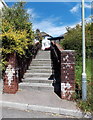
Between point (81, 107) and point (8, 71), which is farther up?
point (8, 71)

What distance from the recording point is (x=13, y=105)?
4.66 m

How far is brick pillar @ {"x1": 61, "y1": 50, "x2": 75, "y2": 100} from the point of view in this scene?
504 cm

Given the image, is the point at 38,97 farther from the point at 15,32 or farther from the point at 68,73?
the point at 15,32

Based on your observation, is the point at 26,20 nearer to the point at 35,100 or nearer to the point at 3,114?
the point at 35,100

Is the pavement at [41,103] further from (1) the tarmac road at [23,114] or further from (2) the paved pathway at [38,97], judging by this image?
(1) the tarmac road at [23,114]

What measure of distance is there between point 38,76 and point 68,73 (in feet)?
7.54

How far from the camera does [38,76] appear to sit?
7004 millimetres

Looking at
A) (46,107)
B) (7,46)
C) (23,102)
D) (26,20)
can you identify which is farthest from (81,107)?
(26,20)

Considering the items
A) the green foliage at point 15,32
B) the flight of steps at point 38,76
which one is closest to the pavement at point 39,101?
the flight of steps at point 38,76

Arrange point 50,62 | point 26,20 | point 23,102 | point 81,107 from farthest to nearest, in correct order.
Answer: point 50,62, point 26,20, point 23,102, point 81,107

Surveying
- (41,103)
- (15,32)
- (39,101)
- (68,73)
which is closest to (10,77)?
(39,101)

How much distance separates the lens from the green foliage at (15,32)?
558cm

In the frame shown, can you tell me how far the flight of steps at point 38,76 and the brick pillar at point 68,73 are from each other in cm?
106

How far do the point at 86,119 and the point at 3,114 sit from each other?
236 centimetres
